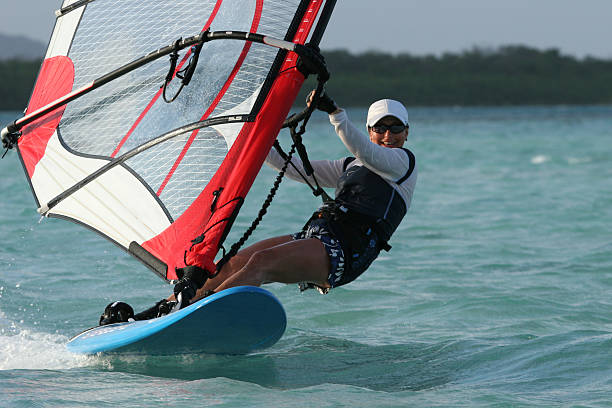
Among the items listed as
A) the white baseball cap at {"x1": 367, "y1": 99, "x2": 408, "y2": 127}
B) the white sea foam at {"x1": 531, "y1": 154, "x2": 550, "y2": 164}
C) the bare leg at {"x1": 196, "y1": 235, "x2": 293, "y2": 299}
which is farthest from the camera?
the white sea foam at {"x1": 531, "y1": 154, "x2": 550, "y2": 164}

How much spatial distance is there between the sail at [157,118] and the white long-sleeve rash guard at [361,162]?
Result: 33cm

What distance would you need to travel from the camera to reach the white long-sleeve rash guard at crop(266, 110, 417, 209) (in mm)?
4254

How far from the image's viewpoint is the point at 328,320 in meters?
5.73

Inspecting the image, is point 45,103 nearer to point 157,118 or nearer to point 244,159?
point 157,118

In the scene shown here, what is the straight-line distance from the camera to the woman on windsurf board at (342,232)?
4.27 metres

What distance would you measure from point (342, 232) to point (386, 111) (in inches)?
26.5

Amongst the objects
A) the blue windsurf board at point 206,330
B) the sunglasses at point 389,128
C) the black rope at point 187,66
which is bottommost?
the blue windsurf board at point 206,330

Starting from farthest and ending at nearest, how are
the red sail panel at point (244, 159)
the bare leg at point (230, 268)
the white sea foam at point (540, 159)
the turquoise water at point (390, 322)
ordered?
1. the white sea foam at point (540, 159)
2. the bare leg at point (230, 268)
3. the red sail panel at point (244, 159)
4. the turquoise water at point (390, 322)

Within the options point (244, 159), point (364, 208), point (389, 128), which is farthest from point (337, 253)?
point (389, 128)

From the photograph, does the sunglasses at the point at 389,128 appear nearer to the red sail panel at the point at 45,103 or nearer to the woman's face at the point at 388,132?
the woman's face at the point at 388,132

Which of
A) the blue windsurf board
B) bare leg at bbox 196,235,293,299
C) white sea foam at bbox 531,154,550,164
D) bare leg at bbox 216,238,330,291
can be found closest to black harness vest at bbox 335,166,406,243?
bare leg at bbox 216,238,330,291

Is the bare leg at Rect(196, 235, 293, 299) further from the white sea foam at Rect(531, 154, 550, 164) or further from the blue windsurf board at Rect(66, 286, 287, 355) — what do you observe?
the white sea foam at Rect(531, 154, 550, 164)

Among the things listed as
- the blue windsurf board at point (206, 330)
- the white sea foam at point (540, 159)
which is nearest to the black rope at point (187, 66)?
the blue windsurf board at point (206, 330)

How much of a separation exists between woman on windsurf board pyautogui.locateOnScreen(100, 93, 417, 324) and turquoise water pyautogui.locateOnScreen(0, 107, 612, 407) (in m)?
0.43
